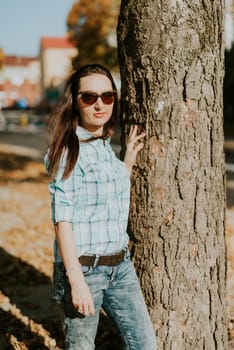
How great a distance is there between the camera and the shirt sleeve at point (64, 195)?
242 cm

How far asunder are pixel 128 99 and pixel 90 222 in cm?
95

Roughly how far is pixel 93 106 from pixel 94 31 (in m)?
40.1

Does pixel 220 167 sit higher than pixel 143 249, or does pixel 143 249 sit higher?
pixel 220 167

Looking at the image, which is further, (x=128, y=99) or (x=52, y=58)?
(x=52, y=58)

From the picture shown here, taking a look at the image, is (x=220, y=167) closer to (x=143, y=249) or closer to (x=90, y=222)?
(x=143, y=249)

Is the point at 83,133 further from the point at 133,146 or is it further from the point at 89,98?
the point at 133,146

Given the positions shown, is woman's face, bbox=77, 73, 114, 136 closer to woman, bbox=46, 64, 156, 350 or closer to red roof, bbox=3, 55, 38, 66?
woman, bbox=46, 64, 156, 350

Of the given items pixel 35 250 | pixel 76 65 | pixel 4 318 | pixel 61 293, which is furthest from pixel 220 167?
pixel 76 65

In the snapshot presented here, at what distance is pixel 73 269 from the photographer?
2389 millimetres

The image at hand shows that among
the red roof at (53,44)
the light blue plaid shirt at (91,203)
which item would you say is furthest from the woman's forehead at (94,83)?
the red roof at (53,44)

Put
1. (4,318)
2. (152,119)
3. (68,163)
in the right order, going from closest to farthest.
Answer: (68,163)
(152,119)
(4,318)

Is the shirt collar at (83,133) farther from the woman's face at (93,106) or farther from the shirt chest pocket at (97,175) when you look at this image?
the shirt chest pocket at (97,175)

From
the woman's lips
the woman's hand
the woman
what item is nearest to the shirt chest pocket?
the woman

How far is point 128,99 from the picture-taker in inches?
124
